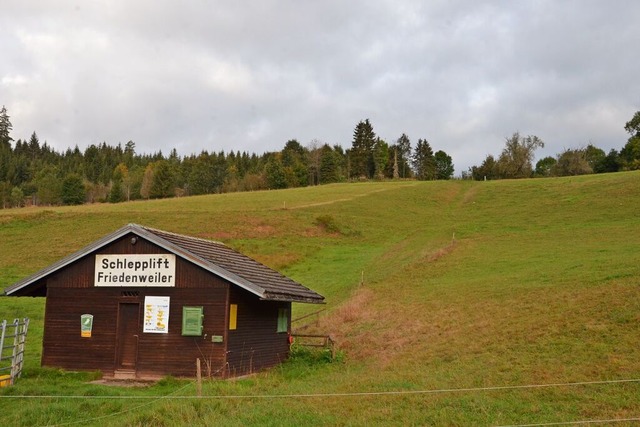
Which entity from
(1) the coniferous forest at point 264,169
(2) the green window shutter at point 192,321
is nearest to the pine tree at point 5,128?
(1) the coniferous forest at point 264,169

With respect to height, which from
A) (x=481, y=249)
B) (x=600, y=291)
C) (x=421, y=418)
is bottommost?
(x=421, y=418)

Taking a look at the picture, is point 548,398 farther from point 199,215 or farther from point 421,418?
point 199,215

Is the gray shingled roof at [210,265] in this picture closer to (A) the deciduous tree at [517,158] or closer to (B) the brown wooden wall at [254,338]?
(B) the brown wooden wall at [254,338]

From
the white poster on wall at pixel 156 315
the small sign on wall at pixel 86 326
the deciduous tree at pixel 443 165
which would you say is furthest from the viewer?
the deciduous tree at pixel 443 165

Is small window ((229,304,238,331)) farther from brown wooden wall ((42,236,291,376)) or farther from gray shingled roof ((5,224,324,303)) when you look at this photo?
gray shingled roof ((5,224,324,303))

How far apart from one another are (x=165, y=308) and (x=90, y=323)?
2.78 meters

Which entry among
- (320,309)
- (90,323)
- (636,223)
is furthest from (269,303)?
(636,223)

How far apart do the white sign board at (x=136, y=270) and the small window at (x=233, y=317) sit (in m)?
2.15

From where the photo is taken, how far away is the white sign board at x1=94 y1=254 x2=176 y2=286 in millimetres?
20931

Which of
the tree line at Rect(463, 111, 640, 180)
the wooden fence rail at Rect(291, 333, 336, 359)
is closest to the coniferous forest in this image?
the tree line at Rect(463, 111, 640, 180)

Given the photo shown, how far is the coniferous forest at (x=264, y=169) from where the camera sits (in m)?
119

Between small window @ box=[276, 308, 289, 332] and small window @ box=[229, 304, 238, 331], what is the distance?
3.61m

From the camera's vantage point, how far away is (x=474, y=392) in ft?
45.9

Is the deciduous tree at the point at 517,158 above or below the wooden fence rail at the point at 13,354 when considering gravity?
above
